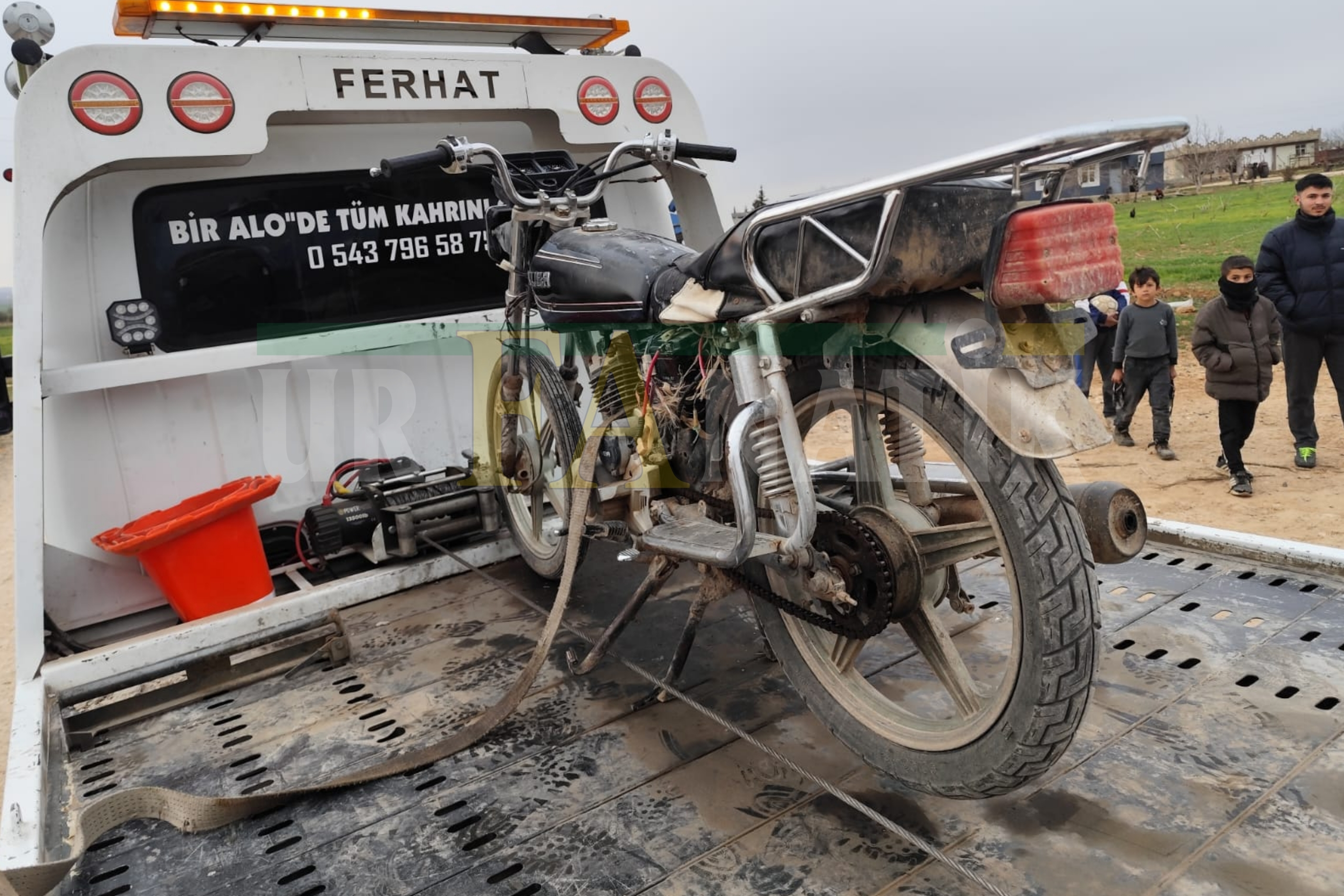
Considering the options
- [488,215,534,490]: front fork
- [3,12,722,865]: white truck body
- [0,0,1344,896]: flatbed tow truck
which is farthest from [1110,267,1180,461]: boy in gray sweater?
[488,215,534,490]: front fork

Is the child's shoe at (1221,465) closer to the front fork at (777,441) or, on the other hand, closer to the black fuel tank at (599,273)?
the black fuel tank at (599,273)

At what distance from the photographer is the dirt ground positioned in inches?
233

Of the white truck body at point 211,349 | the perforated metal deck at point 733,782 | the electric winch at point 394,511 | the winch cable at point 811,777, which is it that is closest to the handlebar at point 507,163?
the white truck body at point 211,349

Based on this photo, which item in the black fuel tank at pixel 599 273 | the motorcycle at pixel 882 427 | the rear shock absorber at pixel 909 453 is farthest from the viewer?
the black fuel tank at pixel 599 273

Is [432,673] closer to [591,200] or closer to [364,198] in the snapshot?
[591,200]

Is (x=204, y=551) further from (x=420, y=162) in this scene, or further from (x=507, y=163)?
(x=507, y=163)

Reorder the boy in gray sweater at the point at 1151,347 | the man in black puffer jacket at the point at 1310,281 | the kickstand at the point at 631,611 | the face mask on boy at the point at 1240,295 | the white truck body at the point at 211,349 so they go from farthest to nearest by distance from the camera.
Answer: the boy in gray sweater at the point at 1151,347
the face mask on boy at the point at 1240,295
the man in black puffer jacket at the point at 1310,281
the white truck body at the point at 211,349
the kickstand at the point at 631,611

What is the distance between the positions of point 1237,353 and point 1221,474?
1.01 m

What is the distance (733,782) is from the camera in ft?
7.36

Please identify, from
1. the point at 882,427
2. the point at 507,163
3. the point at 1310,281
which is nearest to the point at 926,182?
the point at 882,427

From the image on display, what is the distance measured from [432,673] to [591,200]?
1566 mm

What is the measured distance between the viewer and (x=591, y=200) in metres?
3.13

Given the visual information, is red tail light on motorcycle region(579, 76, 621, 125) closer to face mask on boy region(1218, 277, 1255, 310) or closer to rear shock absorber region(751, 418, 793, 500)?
rear shock absorber region(751, 418, 793, 500)

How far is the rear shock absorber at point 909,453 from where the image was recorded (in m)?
2.44
